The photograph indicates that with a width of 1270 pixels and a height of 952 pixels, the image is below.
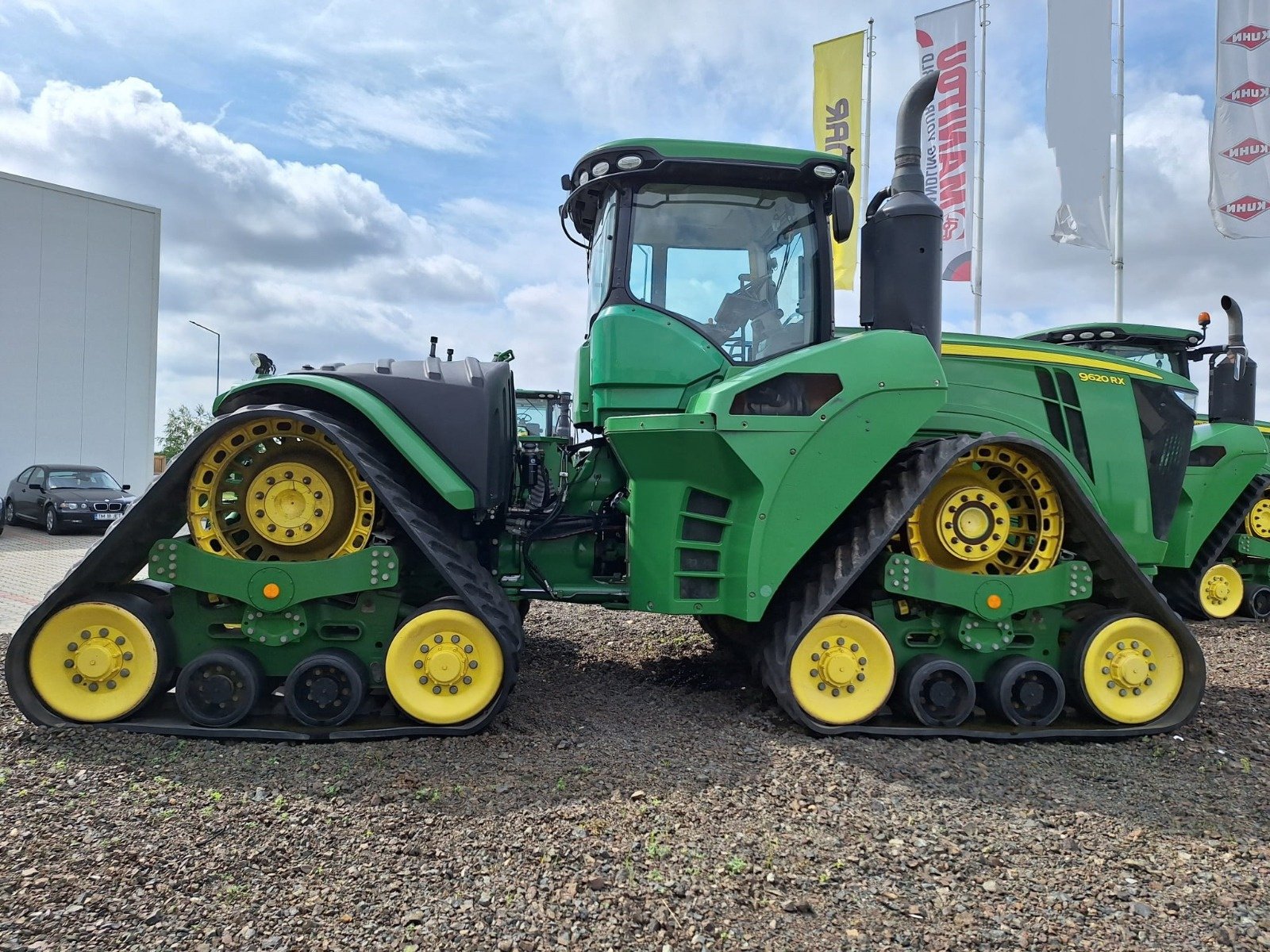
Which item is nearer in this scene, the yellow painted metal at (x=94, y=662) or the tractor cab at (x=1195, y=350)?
the yellow painted metal at (x=94, y=662)

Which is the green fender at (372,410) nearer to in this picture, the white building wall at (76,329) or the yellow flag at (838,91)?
the yellow flag at (838,91)

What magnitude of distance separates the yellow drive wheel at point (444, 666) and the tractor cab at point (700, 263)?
4.22 feet

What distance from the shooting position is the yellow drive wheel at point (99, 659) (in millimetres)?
3773

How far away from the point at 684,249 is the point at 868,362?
116 centimetres

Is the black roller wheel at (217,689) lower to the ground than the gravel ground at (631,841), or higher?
higher

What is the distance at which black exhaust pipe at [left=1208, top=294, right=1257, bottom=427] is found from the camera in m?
8.43

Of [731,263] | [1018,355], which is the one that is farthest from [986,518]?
[731,263]

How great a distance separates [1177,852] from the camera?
306cm

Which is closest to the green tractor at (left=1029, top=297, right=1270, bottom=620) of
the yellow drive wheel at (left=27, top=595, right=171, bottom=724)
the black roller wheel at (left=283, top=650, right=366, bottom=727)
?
the black roller wheel at (left=283, top=650, right=366, bottom=727)

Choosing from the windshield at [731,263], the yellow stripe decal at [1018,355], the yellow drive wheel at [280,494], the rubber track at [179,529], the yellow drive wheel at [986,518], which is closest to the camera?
the rubber track at [179,529]

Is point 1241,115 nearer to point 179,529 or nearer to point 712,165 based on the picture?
point 712,165

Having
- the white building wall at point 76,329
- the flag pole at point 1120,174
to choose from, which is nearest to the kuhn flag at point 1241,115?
the flag pole at point 1120,174

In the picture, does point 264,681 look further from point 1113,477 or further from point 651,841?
point 1113,477

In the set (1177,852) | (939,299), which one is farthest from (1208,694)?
(939,299)
